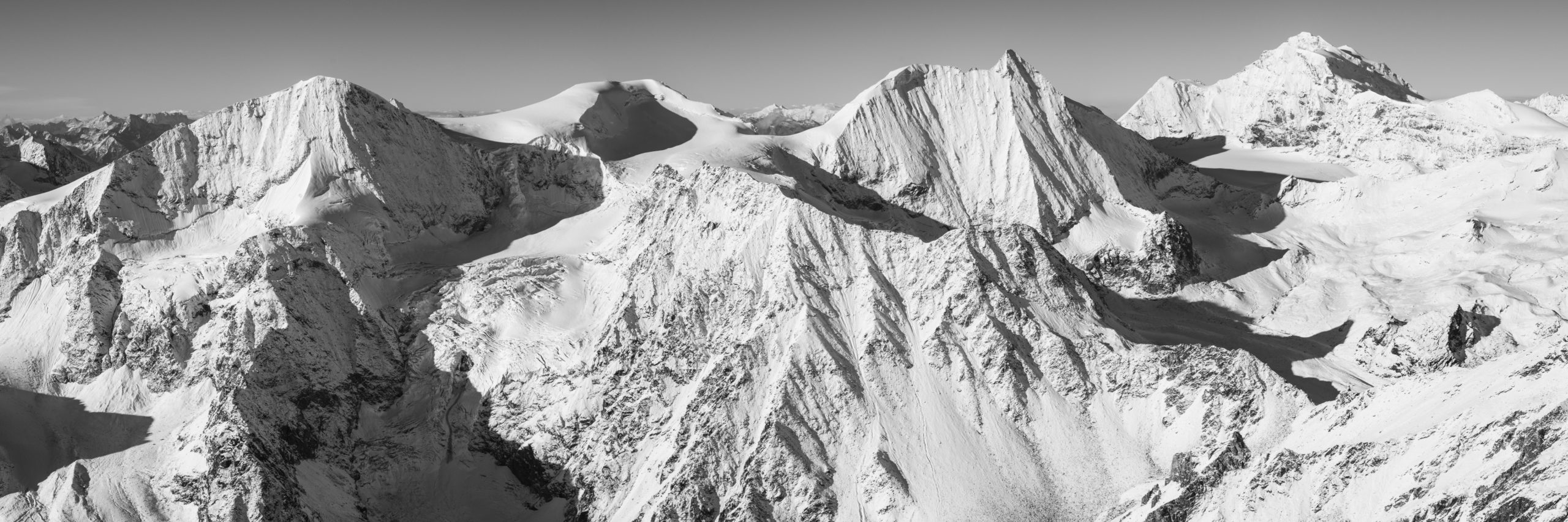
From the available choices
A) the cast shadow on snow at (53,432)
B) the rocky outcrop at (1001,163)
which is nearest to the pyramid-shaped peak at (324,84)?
the cast shadow on snow at (53,432)

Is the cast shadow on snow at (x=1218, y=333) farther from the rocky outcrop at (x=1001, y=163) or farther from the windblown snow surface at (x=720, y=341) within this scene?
the rocky outcrop at (x=1001, y=163)

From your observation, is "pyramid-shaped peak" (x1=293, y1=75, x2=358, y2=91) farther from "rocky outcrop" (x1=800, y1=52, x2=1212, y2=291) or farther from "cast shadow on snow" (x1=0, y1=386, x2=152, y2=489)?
"rocky outcrop" (x1=800, y1=52, x2=1212, y2=291)

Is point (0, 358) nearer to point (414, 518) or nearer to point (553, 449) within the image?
point (414, 518)

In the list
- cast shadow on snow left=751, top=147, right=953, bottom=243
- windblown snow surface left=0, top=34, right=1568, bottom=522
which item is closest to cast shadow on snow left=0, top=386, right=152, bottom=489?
windblown snow surface left=0, top=34, right=1568, bottom=522

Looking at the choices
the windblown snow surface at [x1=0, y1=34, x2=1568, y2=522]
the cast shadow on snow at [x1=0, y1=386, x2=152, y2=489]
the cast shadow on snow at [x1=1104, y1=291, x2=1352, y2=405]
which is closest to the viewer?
the windblown snow surface at [x1=0, y1=34, x2=1568, y2=522]

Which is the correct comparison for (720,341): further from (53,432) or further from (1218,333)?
(53,432)

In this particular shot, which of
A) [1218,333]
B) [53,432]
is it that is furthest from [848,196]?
[53,432]
